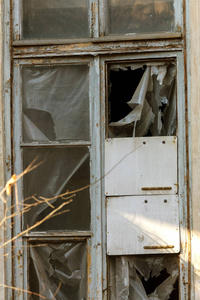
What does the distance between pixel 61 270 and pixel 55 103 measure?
54.7 inches

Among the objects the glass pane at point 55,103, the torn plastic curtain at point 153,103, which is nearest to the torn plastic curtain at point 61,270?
the glass pane at point 55,103

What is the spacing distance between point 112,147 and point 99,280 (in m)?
1.07

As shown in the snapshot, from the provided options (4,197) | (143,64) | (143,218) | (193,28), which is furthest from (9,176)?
(193,28)

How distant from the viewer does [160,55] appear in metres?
4.30

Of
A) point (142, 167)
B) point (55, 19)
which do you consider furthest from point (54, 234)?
point (55, 19)

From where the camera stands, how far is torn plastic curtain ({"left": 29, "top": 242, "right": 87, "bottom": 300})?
424 centimetres

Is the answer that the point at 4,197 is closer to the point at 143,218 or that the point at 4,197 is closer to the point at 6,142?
the point at 6,142

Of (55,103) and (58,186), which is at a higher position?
(55,103)

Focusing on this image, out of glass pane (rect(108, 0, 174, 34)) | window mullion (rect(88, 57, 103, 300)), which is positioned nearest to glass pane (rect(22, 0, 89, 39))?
glass pane (rect(108, 0, 174, 34))

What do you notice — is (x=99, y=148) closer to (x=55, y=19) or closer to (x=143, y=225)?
(x=143, y=225)

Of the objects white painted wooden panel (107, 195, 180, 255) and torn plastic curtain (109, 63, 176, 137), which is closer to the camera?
white painted wooden panel (107, 195, 180, 255)

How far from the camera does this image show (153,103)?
14.3ft

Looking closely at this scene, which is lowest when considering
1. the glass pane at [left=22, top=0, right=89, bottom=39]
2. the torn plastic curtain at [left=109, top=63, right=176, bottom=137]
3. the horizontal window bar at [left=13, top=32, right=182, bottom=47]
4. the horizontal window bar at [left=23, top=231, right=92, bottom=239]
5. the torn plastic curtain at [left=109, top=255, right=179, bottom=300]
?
the torn plastic curtain at [left=109, top=255, right=179, bottom=300]

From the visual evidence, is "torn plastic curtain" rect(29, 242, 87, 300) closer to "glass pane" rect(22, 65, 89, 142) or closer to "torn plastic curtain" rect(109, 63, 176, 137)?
"glass pane" rect(22, 65, 89, 142)
